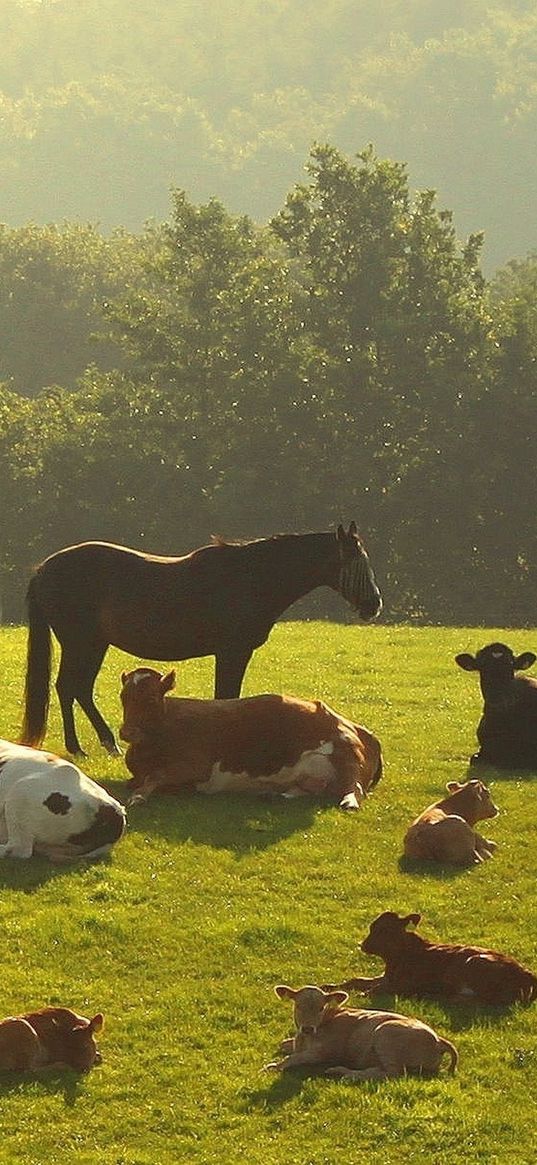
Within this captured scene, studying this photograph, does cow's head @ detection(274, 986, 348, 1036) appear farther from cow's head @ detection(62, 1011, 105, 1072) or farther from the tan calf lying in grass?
cow's head @ detection(62, 1011, 105, 1072)

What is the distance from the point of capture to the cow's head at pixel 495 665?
16.9m

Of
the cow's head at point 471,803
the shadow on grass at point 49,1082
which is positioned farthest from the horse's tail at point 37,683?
the shadow on grass at point 49,1082

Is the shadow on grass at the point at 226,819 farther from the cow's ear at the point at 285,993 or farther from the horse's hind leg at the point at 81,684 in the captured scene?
the cow's ear at the point at 285,993

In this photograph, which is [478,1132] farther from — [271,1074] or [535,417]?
[535,417]

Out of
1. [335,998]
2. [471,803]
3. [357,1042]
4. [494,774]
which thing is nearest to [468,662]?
[494,774]

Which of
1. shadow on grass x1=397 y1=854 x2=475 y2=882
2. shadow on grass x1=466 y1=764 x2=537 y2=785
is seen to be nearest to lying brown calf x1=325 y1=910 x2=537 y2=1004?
shadow on grass x1=397 y1=854 x2=475 y2=882

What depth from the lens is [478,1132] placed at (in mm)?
8336

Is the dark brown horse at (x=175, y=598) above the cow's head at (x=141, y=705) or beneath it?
above

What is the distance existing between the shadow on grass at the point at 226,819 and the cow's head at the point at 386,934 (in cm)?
295

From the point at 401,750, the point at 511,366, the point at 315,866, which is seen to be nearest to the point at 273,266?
the point at 511,366

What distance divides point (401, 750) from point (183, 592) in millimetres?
3133

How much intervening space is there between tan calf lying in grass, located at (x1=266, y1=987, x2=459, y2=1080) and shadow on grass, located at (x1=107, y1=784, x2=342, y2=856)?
4.03 metres

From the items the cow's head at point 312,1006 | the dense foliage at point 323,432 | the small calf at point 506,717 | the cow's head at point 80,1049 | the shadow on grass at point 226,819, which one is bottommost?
the cow's head at point 80,1049

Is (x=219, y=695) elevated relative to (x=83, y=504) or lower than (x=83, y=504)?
lower
